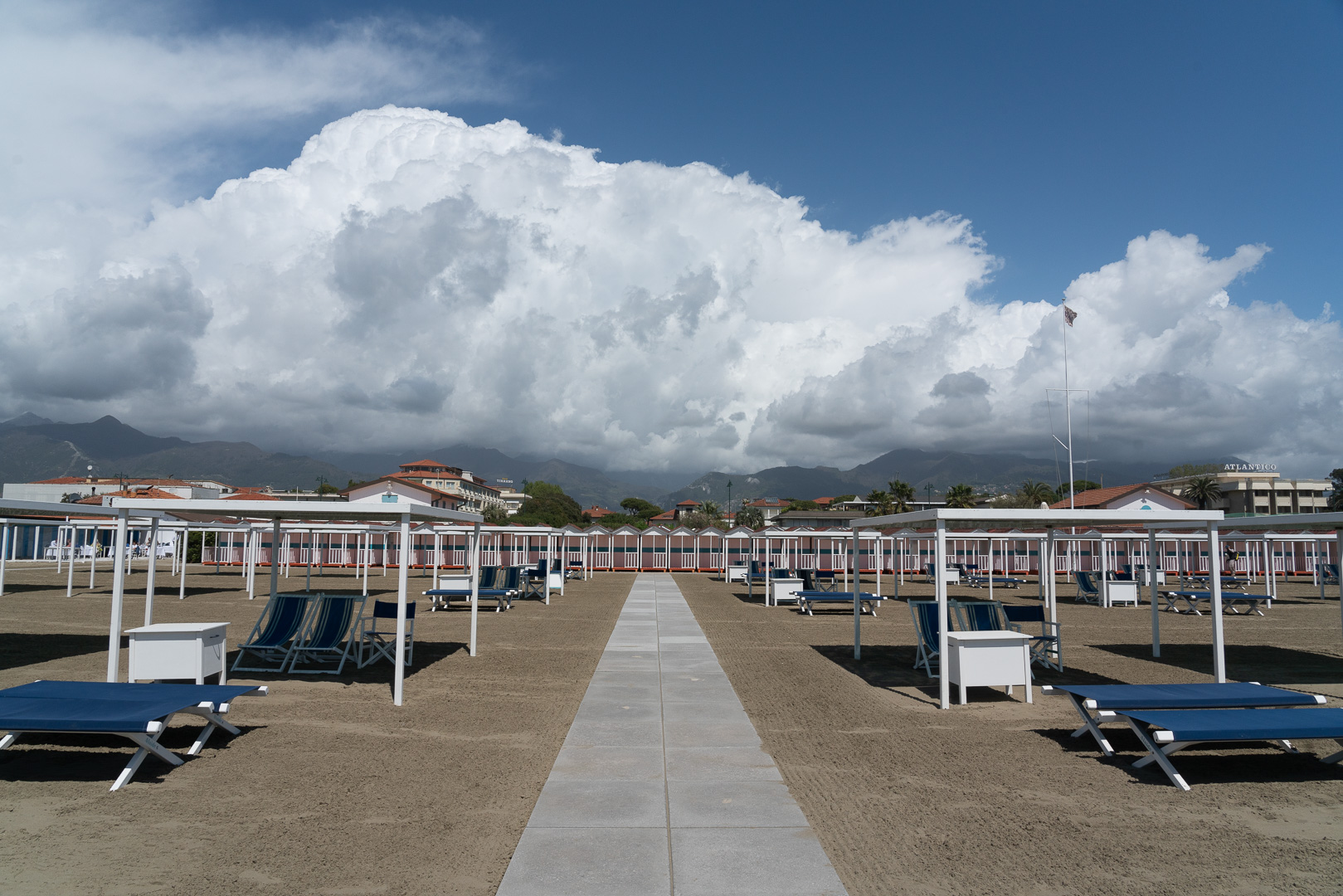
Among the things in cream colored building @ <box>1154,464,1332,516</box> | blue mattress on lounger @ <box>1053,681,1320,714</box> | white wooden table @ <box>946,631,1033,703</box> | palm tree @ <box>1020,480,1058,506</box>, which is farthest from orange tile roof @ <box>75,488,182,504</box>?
cream colored building @ <box>1154,464,1332,516</box>

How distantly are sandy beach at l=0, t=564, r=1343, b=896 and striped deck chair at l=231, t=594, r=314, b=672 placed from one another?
40cm

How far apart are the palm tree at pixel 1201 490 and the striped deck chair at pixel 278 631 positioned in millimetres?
95178

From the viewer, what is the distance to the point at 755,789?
17.8 feet

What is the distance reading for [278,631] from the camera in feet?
32.9

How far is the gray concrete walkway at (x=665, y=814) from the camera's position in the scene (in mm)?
3966

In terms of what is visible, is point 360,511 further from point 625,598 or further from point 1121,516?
point 625,598

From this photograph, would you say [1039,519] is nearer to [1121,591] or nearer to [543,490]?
[1121,591]

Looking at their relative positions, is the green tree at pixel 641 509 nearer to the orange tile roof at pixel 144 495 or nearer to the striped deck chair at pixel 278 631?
the orange tile roof at pixel 144 495

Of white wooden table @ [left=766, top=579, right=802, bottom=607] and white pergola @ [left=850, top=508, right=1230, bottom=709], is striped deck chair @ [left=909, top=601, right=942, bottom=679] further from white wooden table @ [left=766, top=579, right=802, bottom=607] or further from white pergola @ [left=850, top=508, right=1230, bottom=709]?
white wooden table @ [left=766, top=579, right=802, bottom=607]

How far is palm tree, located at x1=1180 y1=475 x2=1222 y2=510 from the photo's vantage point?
85.9m

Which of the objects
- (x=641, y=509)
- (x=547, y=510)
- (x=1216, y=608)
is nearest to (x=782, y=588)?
(x=1216, y=608)

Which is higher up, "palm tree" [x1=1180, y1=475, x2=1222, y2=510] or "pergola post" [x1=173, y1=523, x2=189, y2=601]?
"palm tree" [x1=1180, y1=475, x2=1222, y2=510]

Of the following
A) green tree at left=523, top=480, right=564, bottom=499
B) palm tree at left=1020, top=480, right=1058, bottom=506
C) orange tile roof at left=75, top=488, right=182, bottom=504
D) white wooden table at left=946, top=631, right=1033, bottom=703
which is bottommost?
white wooden table at left=946, top=631, right=1033, bottom=703

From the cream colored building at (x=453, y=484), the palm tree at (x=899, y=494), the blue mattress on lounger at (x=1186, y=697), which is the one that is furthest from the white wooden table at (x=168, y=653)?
the cream colored building at (x=453, y=484)
